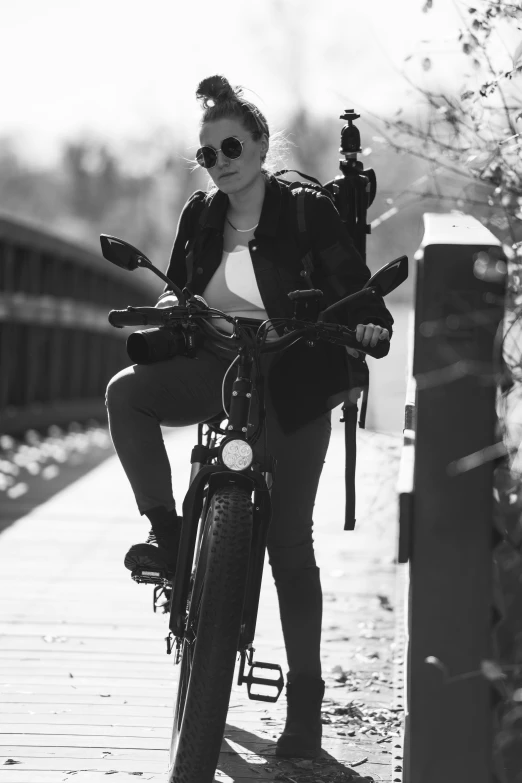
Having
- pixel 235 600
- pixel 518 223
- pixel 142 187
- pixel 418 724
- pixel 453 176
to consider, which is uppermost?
pixel 142 187

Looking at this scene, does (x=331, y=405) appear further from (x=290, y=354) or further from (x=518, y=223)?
(x=518, y=223)

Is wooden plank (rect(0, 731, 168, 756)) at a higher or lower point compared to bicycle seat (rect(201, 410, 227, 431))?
lower

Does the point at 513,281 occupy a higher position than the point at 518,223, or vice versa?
the point at 518,223

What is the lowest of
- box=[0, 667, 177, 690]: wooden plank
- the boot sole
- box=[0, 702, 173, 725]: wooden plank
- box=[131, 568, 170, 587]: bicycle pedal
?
box=[0, 702, 173, 725]: wooden plank

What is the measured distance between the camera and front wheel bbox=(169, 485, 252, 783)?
9.12 ft

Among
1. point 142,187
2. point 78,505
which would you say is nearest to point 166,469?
point 78,505

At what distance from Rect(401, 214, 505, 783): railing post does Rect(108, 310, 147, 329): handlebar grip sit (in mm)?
890

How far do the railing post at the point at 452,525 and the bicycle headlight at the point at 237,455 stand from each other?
68 cm

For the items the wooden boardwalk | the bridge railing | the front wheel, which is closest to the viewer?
the front wheel

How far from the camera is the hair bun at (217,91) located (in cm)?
341

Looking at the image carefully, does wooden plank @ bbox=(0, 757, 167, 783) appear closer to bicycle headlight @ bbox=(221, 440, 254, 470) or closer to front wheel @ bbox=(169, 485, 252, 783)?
front wheel @ bbox=(169, 485, 252, 783)

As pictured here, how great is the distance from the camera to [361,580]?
5820mm

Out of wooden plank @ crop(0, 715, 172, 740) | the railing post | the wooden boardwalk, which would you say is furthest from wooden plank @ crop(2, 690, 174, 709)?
the railing post

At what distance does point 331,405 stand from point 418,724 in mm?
1190
